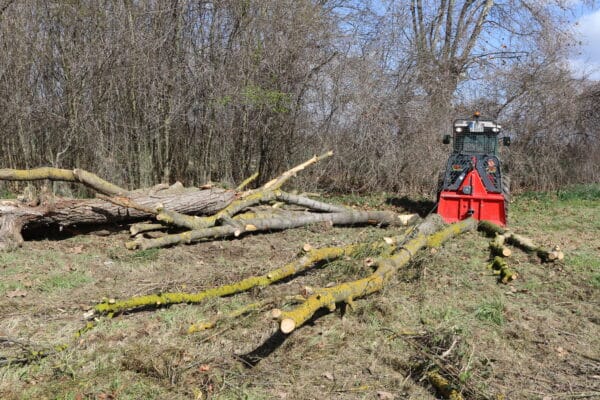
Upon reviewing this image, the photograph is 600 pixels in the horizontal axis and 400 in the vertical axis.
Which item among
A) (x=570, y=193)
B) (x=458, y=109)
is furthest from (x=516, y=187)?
(x=458, y=109)

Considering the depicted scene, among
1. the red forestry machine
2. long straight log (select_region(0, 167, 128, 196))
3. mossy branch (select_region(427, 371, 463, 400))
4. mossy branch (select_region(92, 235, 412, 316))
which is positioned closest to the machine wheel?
the red forestry machine

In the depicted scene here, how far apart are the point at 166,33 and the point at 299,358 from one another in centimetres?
856

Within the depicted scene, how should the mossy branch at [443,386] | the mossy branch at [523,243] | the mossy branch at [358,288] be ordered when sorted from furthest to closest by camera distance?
1. the mossy branch at [523,243]
2. the mossy branch at [358,288]
3. the mossy branch at [443,386]

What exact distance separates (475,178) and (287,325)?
708cm

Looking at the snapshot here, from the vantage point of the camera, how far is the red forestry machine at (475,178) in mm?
9531

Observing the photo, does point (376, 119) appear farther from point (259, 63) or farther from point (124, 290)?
Result: point (124, 290)

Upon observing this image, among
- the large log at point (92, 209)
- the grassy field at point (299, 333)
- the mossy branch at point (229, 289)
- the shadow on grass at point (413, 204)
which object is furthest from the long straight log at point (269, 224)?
the shadow on grass at point (413, 204)

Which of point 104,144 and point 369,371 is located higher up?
point 104,144

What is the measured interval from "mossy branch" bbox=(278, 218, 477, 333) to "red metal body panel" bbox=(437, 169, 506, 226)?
1957 millimetres

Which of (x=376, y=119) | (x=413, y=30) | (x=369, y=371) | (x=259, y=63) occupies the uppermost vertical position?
(x=413, y=30)

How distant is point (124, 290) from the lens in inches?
223

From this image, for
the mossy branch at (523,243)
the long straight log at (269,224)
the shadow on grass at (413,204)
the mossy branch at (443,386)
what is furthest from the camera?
the shadow on grass at (413,204)

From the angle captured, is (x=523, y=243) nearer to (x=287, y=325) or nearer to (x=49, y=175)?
(x=287, y=325)

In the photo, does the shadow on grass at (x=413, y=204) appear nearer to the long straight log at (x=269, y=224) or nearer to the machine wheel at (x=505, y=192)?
the machine wheel at (x=505, y=192)
